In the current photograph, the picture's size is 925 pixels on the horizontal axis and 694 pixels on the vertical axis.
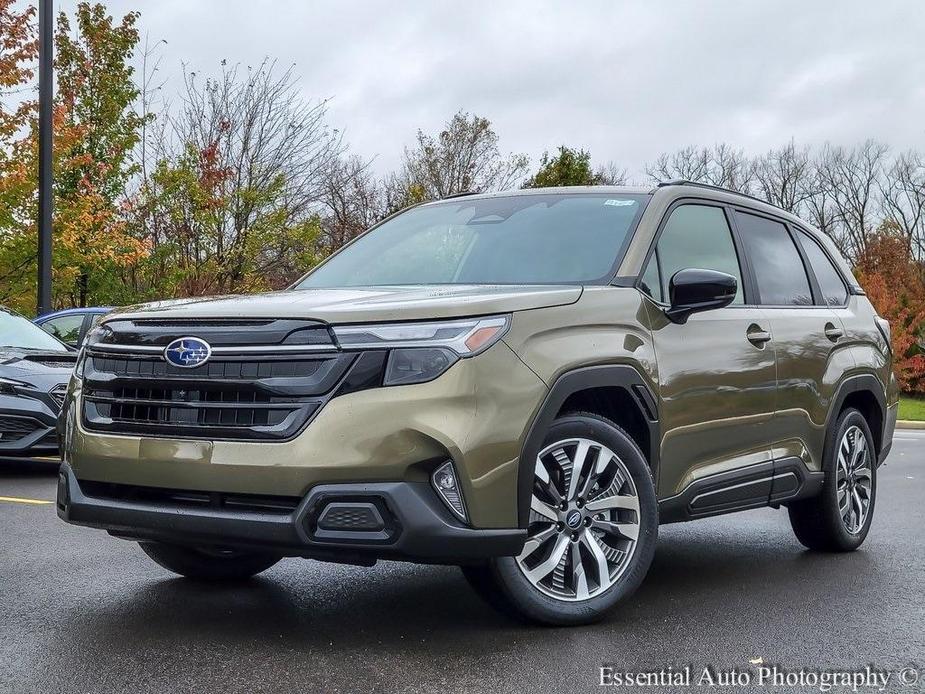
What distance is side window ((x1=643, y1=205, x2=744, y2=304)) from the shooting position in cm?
533

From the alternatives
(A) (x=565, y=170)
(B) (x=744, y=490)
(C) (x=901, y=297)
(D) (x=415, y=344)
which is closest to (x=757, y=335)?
(B) (x=744, y=490)

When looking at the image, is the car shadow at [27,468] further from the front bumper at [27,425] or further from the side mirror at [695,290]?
the side mirror at [695,290]

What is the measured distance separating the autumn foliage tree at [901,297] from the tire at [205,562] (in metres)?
37.6

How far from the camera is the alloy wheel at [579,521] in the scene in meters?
4.34

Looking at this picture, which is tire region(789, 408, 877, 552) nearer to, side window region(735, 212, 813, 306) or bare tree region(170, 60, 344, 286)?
side window region(735, 212, 813, 306)

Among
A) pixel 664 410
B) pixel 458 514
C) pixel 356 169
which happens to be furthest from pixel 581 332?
pixel 356 169

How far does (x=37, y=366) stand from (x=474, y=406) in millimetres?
6898

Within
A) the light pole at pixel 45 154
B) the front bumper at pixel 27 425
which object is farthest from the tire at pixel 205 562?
the light pole at pixel 45 154

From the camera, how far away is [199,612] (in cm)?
477

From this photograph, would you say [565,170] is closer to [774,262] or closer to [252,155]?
[252,155]

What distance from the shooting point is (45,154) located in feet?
47.5

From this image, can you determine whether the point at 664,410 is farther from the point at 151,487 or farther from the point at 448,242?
the point at 151,487

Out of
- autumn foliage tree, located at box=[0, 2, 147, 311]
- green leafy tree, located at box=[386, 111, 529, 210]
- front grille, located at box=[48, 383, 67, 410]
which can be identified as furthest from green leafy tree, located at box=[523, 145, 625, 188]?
front grille, located at box=[48, 383, 67, 410]

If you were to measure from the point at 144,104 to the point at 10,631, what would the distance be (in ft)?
72.1
